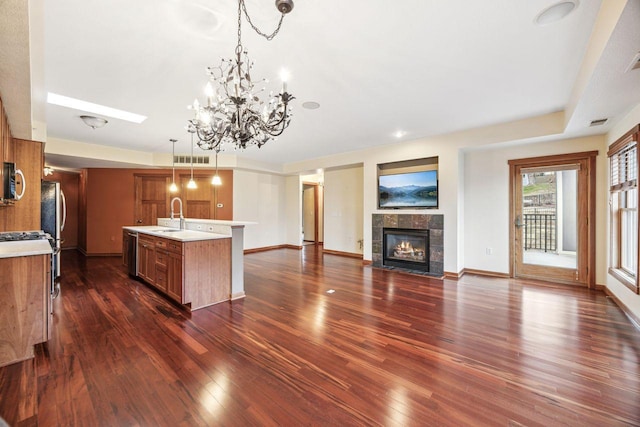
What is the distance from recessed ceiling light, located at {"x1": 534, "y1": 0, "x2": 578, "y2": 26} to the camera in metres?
1.85

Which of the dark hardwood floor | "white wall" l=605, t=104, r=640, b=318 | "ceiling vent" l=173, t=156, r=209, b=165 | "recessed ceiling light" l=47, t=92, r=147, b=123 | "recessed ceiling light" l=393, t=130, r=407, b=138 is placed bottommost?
the dark hardwood floor

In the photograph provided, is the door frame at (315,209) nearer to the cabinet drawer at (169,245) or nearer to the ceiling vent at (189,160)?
the ceiling vent at (189,160)

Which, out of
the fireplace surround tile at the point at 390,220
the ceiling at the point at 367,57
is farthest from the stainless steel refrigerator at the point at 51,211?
the fireplace surround tile at the point at 390,220

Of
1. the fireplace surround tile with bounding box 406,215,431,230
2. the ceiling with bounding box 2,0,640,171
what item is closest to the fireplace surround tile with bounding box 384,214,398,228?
the fireplace surround tile with bounding box 406,215,431,230

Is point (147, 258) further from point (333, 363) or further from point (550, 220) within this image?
point (550, 220)

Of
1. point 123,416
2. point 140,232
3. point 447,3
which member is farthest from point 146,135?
point 447,3

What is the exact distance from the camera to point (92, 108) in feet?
12.3

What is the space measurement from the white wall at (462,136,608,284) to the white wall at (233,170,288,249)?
5117 millimetres

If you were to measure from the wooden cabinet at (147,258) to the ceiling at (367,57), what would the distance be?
195cm

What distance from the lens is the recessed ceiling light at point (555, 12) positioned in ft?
6.08

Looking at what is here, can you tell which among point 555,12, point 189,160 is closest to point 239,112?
point 555,12

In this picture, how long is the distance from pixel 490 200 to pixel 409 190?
4.74 feet

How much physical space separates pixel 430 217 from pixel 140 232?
16.9 feet

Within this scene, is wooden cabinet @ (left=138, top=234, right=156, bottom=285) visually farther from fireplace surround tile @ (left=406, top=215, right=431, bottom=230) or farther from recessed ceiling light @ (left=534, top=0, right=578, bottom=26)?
recessed ceiling light @ (left=534, top=0, right=578, bottom=26)
